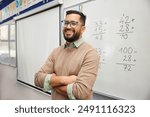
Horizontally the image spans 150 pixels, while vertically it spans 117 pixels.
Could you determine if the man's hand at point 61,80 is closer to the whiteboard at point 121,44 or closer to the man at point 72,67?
the man at point 72,67

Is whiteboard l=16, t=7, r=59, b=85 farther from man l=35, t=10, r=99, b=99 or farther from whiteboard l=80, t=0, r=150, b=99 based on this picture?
man l=35, t=10, r=99, b=99

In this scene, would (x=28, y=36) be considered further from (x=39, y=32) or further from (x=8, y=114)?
(x=8, y=114)

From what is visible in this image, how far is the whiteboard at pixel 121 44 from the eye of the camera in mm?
1354

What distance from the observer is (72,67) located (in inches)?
47.5

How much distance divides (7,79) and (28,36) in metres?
1.32

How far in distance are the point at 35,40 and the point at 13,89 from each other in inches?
49.8

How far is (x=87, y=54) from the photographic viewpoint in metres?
1.19

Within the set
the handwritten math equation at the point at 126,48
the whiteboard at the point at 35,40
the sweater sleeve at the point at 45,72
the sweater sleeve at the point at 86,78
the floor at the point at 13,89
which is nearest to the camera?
the sweater sleeve at the point at 86,78

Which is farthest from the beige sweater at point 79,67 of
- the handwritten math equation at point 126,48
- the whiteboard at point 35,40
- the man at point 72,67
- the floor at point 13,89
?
the floor at point 13,89

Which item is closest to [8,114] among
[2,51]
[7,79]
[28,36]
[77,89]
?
[77,89]

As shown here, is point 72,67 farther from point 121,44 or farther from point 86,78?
point 121,44

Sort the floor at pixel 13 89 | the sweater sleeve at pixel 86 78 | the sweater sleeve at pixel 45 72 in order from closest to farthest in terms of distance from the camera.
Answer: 1. the sweater sleeve at pixel 86 78
2. the sweater sleeve at pixel 45 72
3. the floor at pixel 13 89

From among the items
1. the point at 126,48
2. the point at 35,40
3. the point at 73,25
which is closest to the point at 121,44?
the point at 126,48

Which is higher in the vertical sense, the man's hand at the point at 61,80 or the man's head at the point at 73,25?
the man's head at the point at 73,25
